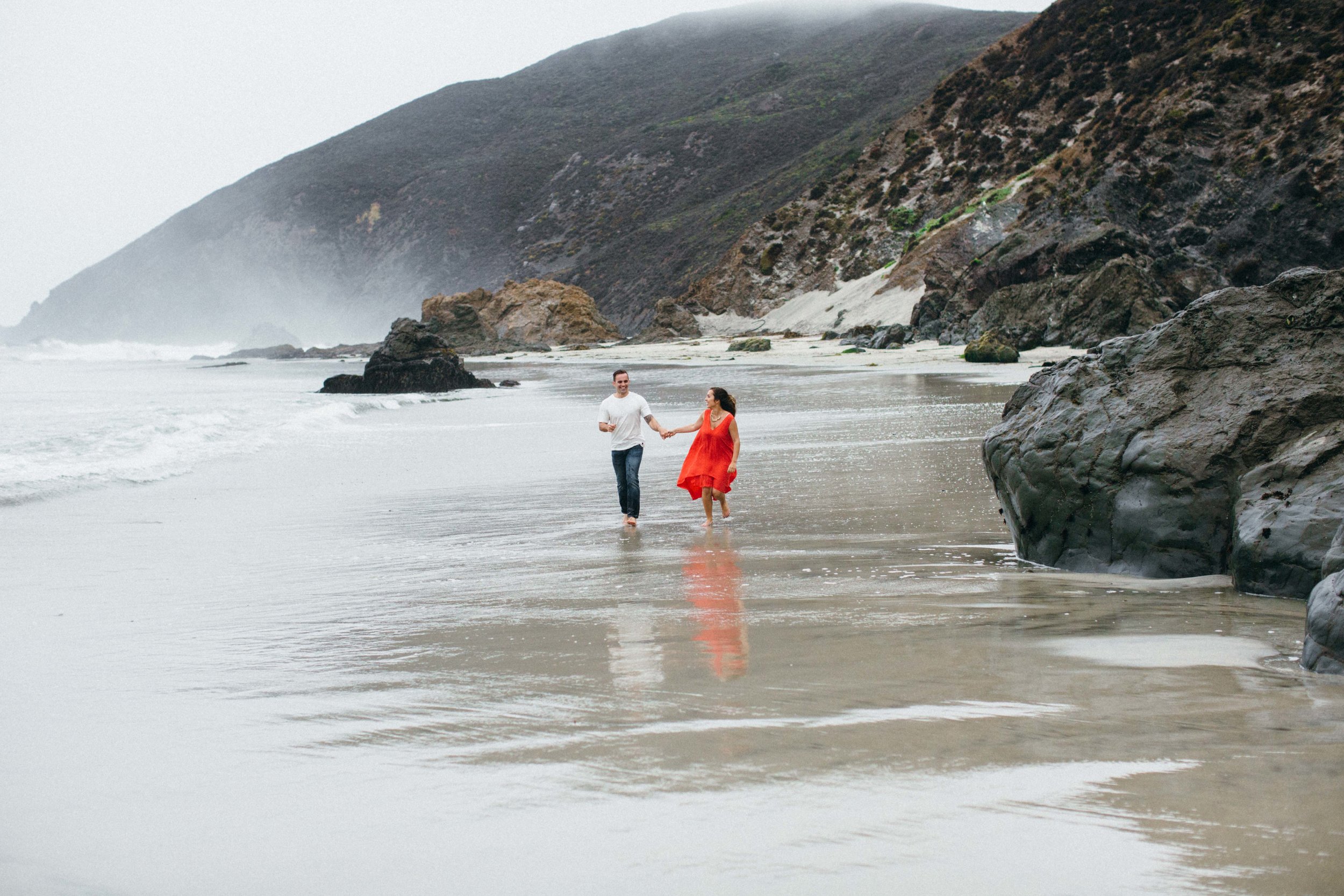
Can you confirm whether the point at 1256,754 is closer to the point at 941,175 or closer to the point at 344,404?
the point at 344,404

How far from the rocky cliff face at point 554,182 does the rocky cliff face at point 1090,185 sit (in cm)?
3213

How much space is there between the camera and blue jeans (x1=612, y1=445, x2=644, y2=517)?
8477 mm

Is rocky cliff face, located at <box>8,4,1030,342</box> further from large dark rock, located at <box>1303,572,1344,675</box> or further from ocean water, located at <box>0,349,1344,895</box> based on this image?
large dark rock, located at <box>1303,572,1344,675</box>

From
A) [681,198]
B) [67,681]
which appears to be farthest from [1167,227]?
[681,198]

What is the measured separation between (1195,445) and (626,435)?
4480 millimetres

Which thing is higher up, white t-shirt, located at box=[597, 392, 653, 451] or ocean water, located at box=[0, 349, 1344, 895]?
white t-shirt, located at box=[597, 392, 653, 451]

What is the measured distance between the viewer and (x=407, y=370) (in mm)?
30156

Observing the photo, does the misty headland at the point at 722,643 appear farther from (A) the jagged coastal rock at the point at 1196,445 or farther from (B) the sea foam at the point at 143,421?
(B) the sea foam at the point at 143,421

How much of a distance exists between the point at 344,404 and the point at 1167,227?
26.7 metres

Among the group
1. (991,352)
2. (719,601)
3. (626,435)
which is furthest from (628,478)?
(991,352)

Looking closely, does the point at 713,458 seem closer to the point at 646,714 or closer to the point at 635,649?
the point at 635,649

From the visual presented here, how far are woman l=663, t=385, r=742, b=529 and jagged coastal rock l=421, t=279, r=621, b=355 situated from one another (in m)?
57.9

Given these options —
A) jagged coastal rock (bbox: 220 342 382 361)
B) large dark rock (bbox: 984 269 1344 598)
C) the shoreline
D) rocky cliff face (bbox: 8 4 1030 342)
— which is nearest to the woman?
large dark rock (bbox: 984 269 1344 598)

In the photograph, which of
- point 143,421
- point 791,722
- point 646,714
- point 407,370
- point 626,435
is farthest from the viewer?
point 407,370
